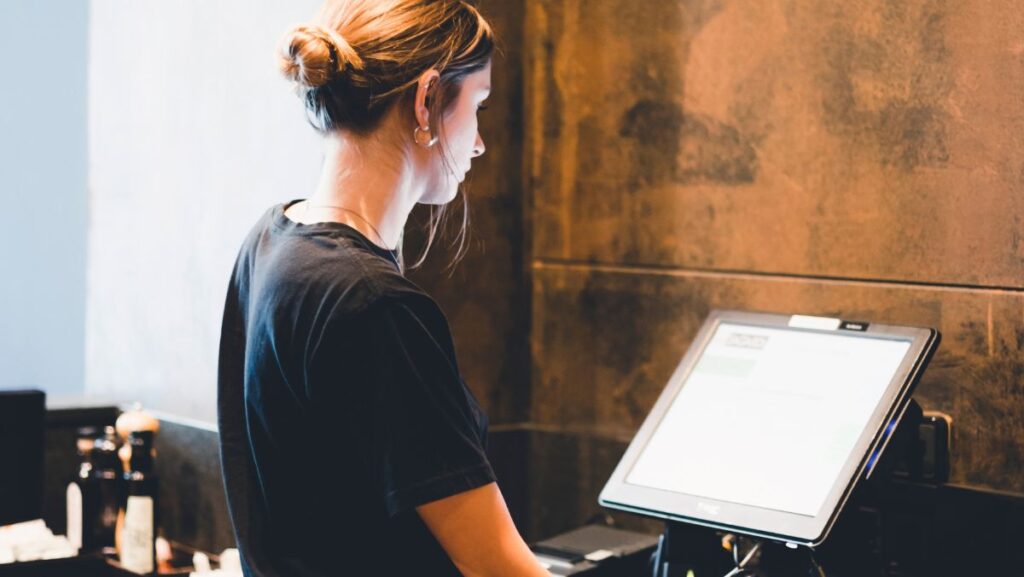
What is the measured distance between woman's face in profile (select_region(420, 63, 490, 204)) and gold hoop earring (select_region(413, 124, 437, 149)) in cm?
2

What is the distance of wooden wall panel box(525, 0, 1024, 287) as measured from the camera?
2051mm

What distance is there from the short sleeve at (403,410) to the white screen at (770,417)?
0.66 m

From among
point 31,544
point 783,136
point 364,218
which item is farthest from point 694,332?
point 31,544

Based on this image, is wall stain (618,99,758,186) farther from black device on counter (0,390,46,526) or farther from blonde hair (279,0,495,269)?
black device on counter (0,390,46,526)

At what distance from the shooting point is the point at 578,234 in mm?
2658

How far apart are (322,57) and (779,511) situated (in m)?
0.91

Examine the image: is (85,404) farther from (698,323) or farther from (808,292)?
(808,292)

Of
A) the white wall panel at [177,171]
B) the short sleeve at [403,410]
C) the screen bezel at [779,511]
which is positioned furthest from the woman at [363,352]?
the white wall panel at [177,171]

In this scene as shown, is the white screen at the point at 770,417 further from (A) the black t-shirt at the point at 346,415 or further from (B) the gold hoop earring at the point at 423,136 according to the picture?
(B) the gold hoop earring at the point at 423,136

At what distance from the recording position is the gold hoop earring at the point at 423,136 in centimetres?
147

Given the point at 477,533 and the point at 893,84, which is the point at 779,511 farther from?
the point at 893,84

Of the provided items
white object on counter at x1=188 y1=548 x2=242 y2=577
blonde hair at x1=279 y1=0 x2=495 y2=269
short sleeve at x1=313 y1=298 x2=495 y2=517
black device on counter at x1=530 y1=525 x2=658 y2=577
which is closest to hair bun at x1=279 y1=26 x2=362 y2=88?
blonde hair at x1=279 y1=0 x2=495 y2=269

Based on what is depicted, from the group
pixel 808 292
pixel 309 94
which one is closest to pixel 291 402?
pixel 309 94

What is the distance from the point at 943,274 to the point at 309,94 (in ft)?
3.94
